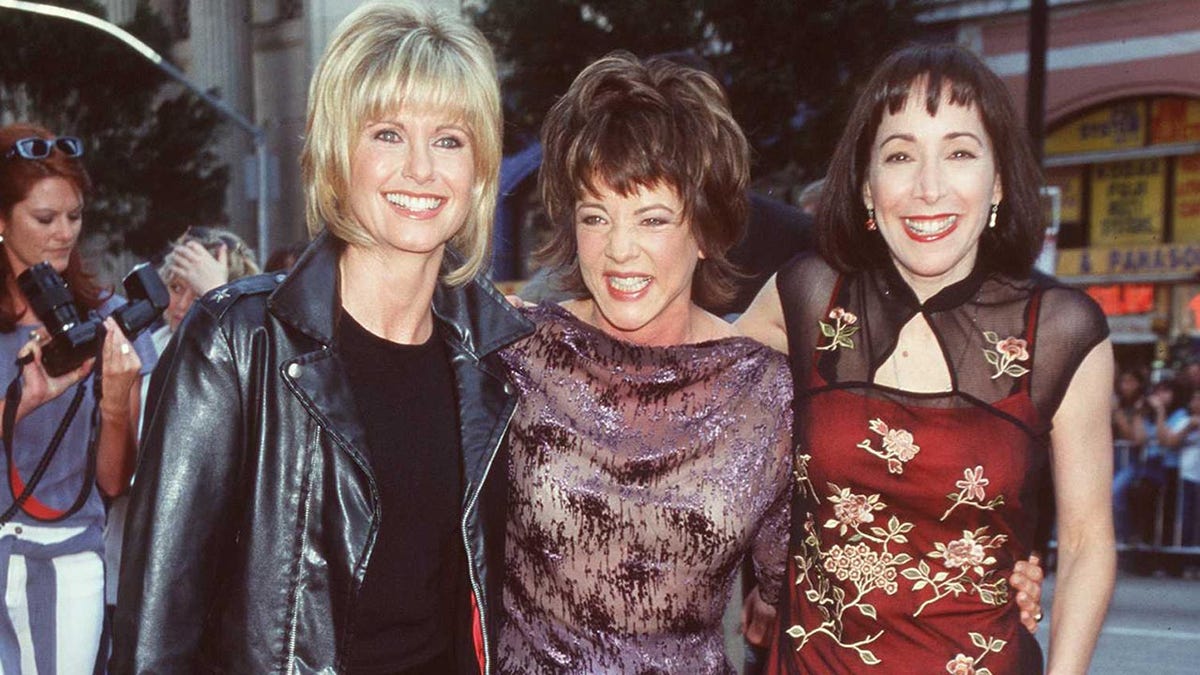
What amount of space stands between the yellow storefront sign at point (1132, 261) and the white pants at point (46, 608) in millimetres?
12978

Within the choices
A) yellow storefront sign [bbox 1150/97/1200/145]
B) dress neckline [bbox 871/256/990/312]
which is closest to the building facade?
yellow storefront sign [bbox 1150/97/1200/145]


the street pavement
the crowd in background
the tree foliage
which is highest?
the tree foliage

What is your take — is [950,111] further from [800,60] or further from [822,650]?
[800,60]

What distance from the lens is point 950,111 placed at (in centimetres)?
265

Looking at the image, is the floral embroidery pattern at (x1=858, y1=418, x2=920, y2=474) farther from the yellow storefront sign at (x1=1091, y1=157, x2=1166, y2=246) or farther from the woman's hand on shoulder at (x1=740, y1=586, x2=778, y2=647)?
the yellow storefront sign at (x1=1091, y1=157, x2=1166, y2=246)

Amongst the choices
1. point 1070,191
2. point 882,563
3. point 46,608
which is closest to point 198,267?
point 46,608

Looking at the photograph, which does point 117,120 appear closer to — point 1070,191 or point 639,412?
point 1070,191

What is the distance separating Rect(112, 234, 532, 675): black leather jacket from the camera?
2.12 m

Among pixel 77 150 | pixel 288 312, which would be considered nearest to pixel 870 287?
pixel 288 312

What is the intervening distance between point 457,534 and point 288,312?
23.0 inches

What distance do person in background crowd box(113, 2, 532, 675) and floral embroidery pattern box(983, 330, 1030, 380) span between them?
104 centimetres

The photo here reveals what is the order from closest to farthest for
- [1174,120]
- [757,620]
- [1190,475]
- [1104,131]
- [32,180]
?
[757,620] < [32,180] < [1190,475] < [1174,120] < [1104,131]

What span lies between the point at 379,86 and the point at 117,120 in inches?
911

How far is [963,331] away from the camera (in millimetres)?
2709
